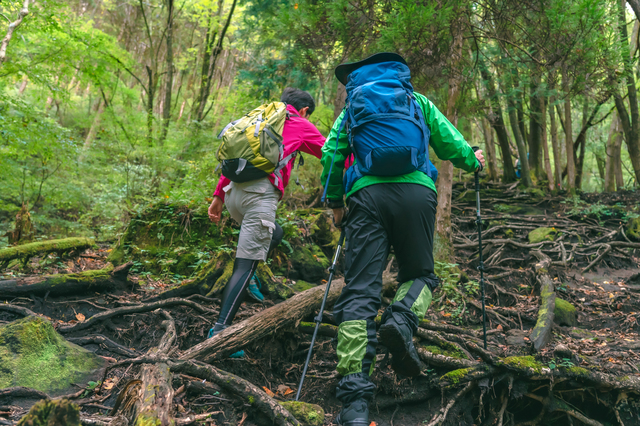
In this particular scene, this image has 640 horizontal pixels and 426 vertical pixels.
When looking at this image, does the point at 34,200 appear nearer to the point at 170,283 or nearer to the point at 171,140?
the point at 171,140

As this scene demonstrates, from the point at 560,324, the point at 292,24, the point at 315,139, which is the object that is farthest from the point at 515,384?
the point at 292,24

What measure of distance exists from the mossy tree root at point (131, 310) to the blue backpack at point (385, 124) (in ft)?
6.73

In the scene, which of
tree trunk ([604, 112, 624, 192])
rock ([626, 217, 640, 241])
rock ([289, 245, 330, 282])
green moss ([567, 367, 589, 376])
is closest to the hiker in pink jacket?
rock ([289, 245, 330, 282])

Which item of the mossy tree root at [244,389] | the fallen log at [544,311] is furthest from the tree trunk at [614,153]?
the mossy tree root at [244,389]

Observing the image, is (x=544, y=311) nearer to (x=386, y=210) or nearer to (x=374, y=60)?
(x=386, y=210)

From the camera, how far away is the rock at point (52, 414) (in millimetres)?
1280

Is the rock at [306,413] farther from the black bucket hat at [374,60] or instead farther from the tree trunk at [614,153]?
the tree trunk at [614,153]

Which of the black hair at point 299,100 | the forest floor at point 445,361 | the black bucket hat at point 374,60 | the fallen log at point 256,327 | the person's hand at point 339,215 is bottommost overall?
the forest floor at point 445,361

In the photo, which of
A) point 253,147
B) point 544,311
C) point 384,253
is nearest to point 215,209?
point 253,147

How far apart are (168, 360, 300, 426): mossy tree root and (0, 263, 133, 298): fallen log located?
2082mm

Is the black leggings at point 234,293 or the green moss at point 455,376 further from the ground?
the black leggings at point 234,293

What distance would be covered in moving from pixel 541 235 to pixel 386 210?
21.4 feet

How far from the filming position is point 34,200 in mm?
10289

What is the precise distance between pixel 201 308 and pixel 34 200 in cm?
927
